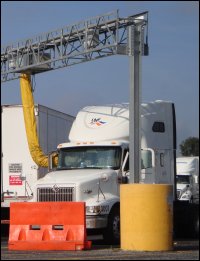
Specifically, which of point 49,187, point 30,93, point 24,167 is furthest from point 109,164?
point 30,93

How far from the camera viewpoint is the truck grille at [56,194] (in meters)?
16.4

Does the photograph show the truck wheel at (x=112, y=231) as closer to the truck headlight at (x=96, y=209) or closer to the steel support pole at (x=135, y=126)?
the truck headlight at (x=96, y=209)

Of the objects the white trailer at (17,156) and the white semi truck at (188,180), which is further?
the white semi truck at (188,180)

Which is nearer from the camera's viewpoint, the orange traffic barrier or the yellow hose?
the orange traffic barrier

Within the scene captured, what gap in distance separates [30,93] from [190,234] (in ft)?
28.9

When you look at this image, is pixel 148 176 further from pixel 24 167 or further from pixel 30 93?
pixel 30 93

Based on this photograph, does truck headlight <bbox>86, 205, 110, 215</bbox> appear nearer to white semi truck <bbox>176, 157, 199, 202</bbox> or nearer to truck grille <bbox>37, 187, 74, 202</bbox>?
truck grille <bbox>37, 187, 74, 202</bbox>

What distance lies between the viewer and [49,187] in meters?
16.6

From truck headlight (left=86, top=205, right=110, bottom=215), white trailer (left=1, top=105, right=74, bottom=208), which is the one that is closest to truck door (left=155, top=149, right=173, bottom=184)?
truck headlight (left=86, top=205, right=110, bottom=215)

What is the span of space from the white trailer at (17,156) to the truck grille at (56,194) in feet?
11.5

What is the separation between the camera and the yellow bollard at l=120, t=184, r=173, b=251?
13.8 metres

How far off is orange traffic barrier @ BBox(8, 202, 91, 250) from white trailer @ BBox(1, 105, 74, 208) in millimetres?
5368

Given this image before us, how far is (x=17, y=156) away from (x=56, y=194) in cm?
459

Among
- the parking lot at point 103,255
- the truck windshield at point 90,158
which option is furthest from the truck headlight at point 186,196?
the parking lot at point 103,255
